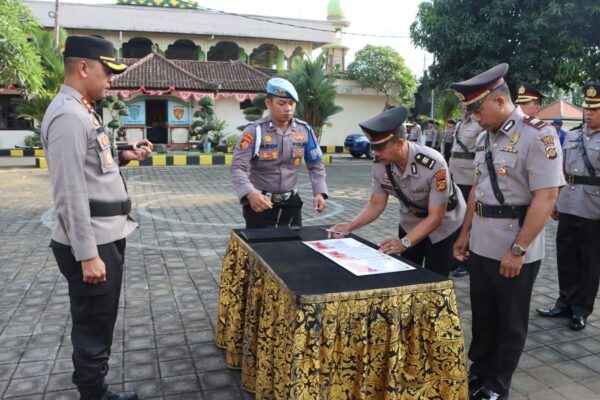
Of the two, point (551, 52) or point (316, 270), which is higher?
point (551, 52)

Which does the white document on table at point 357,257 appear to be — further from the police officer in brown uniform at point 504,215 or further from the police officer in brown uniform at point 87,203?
the police officer in brown uniform at point 87,203

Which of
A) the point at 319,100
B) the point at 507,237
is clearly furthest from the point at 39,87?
the point at 507,237

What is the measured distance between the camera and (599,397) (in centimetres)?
287

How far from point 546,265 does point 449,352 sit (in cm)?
Answer: 372

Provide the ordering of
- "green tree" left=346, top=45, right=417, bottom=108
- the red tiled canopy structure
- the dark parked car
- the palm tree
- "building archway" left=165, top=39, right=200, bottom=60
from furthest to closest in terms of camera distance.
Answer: "green tree" left=346, top=45, right=417, bottom=108 → "building archway" left=165, top=39, right=200, bottom=60 → the dark parked car → the red tiled canopy structure → the palm tree

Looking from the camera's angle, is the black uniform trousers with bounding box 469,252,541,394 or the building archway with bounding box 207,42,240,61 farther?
the building archway with bounding box 207,42,240,61

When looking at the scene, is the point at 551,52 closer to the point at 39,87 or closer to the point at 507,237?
the point at 507,237

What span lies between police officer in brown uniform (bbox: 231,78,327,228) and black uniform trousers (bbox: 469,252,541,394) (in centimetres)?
146

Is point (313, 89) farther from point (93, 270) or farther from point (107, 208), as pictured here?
point (93, 270)

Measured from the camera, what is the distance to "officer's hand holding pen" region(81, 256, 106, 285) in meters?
2.36

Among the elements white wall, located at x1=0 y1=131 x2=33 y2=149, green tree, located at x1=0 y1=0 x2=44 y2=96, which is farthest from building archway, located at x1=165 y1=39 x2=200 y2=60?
green tree, located at x1=0 y1=0 x2=44 y2=96

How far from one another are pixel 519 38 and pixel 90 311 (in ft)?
41.7

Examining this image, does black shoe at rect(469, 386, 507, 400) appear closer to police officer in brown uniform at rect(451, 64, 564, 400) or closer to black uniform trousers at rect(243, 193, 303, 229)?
police officer in brown uniform at rect(451, 64, 564, 400)

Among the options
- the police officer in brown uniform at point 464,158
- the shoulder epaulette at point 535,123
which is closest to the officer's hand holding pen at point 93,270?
the shoulder epaulette at point 535,123
